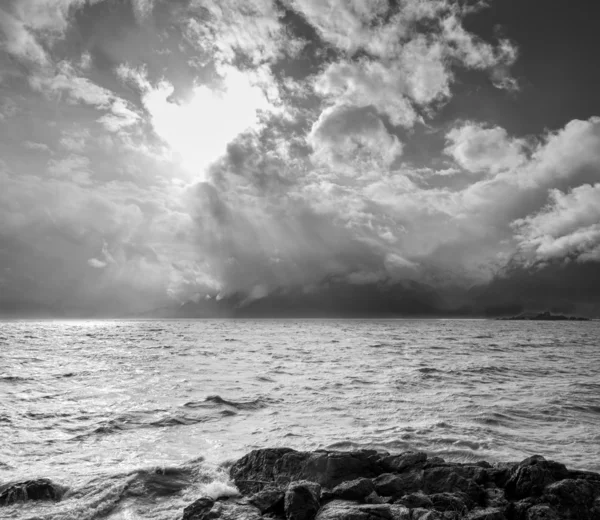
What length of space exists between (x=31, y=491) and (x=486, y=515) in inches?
441

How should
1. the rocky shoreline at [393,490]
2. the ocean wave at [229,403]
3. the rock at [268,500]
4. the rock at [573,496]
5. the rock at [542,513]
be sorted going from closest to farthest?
the rock at [542,513] < the rocky shoreline at [393,490] < the rock at [573,496] < the rock at [268,500] < the ocean wave at [229,403]

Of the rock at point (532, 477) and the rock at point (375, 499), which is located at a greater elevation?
the rock at point (532, 477)

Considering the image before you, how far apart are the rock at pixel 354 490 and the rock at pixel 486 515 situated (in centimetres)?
243

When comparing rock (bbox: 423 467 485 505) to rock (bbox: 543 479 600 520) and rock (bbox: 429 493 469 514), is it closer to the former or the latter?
rock (bbox: 429 493 469 514)

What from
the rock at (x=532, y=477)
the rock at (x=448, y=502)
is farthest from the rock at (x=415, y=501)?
the rock at (x=532, y=477)

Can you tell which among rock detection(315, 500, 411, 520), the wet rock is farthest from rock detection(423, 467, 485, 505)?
rock detection(315, 500, 411, 520)

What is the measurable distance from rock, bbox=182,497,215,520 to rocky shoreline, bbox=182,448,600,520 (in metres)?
0.02

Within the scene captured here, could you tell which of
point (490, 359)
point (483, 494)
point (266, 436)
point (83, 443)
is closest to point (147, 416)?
point (83, 443)

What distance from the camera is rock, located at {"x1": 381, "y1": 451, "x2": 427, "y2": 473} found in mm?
11750

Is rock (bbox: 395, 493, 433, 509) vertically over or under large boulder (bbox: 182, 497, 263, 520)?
over

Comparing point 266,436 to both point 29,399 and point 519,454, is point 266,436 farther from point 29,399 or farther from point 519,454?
point 29,399

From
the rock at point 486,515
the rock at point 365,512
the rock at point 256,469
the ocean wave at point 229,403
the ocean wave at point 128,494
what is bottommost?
the ocean wave at point 229,403

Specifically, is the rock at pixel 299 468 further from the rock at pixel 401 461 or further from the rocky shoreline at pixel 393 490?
the rock at pixel 401 461

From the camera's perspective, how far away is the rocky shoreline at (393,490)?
8.83 metres
